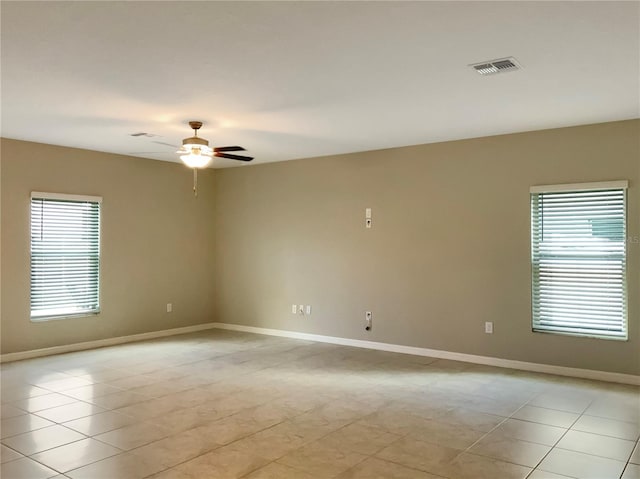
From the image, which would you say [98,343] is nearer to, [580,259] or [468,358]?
[468,358]

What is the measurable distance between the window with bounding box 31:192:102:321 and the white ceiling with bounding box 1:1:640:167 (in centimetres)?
106

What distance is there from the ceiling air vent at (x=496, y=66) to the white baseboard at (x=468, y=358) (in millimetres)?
3221

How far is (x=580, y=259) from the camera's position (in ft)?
17.2

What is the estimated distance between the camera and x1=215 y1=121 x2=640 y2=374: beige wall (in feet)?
17.2

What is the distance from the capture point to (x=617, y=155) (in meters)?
5.04

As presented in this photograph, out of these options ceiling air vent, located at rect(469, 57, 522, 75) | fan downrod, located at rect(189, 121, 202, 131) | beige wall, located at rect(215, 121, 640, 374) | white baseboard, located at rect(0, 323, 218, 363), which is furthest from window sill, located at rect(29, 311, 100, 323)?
ceiling air vent, located at rect(469, 57, 522, 75)

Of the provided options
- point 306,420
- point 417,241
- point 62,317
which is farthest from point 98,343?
point 417,241

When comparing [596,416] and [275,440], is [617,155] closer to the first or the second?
[596,416]

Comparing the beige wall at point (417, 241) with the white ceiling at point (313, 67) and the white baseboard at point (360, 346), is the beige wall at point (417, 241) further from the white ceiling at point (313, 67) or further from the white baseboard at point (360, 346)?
the white ceiling at point (313, 67)

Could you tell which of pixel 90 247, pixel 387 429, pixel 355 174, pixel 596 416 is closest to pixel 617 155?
pixel 596 416

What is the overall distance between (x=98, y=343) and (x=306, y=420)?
12.8ft

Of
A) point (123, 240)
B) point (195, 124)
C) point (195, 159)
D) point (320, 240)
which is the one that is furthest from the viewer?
point (320, 240)

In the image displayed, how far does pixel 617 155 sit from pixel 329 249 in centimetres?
357

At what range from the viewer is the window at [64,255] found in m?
6.16
